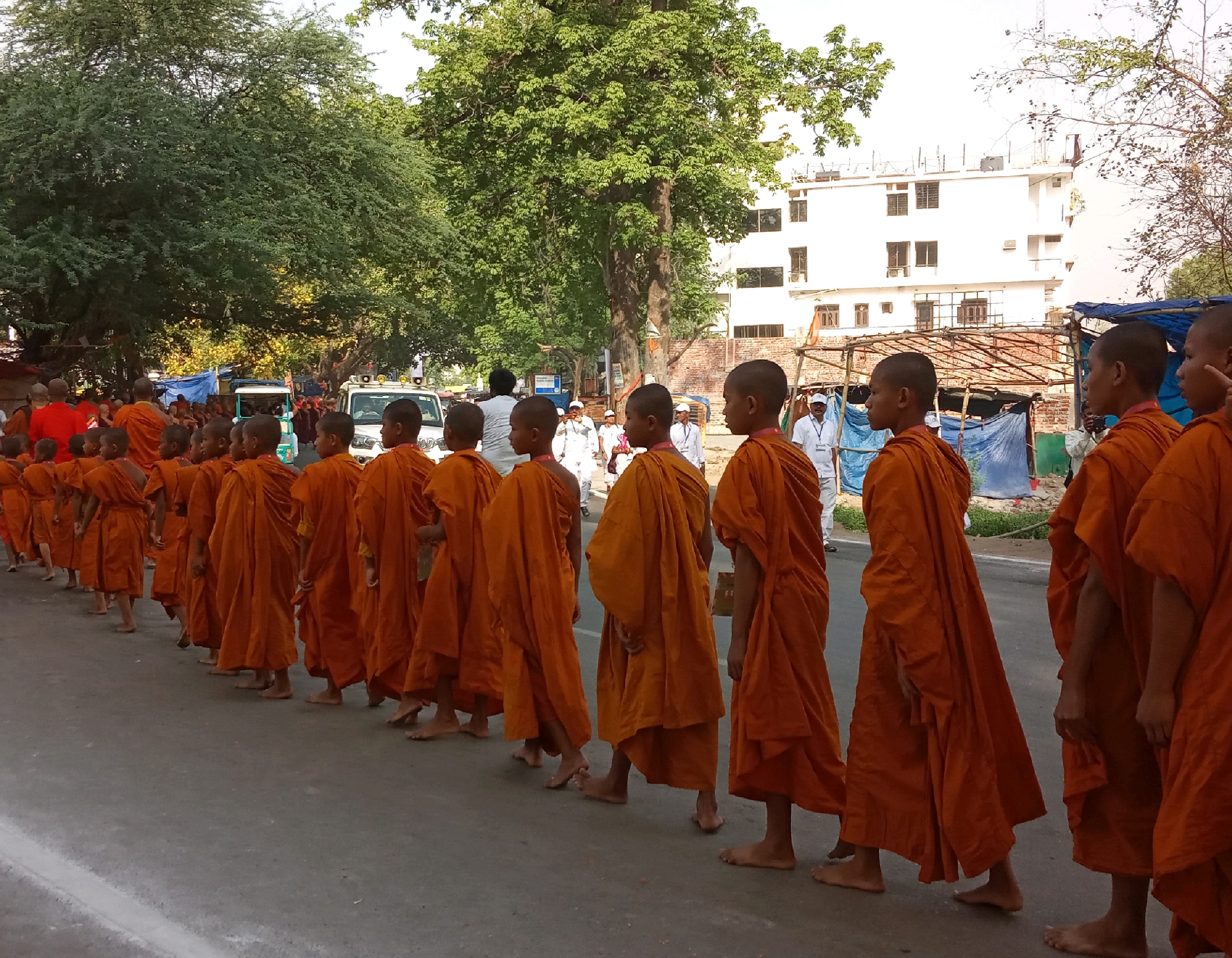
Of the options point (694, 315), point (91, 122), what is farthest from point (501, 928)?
point (694, 315)

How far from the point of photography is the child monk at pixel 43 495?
12.9 meters

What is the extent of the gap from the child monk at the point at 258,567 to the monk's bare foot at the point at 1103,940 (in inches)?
201

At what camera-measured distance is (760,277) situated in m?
55.5

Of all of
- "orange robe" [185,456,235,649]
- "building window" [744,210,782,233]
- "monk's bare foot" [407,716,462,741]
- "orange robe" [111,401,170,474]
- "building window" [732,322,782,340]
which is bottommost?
"monk's bare foot" [407,716,462,741]

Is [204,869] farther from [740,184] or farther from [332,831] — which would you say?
[740,184]

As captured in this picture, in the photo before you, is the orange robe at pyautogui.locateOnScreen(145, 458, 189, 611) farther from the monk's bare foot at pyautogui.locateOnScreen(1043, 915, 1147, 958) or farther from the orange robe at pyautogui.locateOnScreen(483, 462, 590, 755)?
the monk's bare foot at pyautogui.locateOnScreen(1043, 915, 1147, 958)

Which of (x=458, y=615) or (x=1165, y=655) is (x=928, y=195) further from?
(x=1165, y=655)

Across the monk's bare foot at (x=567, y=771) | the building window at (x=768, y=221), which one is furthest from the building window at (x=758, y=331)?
the monk's bare foot at (x=567, y=771)

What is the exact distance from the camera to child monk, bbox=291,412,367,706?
7.22 m

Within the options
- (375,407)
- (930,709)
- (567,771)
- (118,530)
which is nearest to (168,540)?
(118,530)

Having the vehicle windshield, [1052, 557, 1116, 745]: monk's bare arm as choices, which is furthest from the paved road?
the vehicle windshield

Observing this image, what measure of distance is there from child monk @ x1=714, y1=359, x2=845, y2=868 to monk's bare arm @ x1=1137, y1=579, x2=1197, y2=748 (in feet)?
4.41

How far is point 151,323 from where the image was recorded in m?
21.2

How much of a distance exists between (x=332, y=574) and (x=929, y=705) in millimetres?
4245
